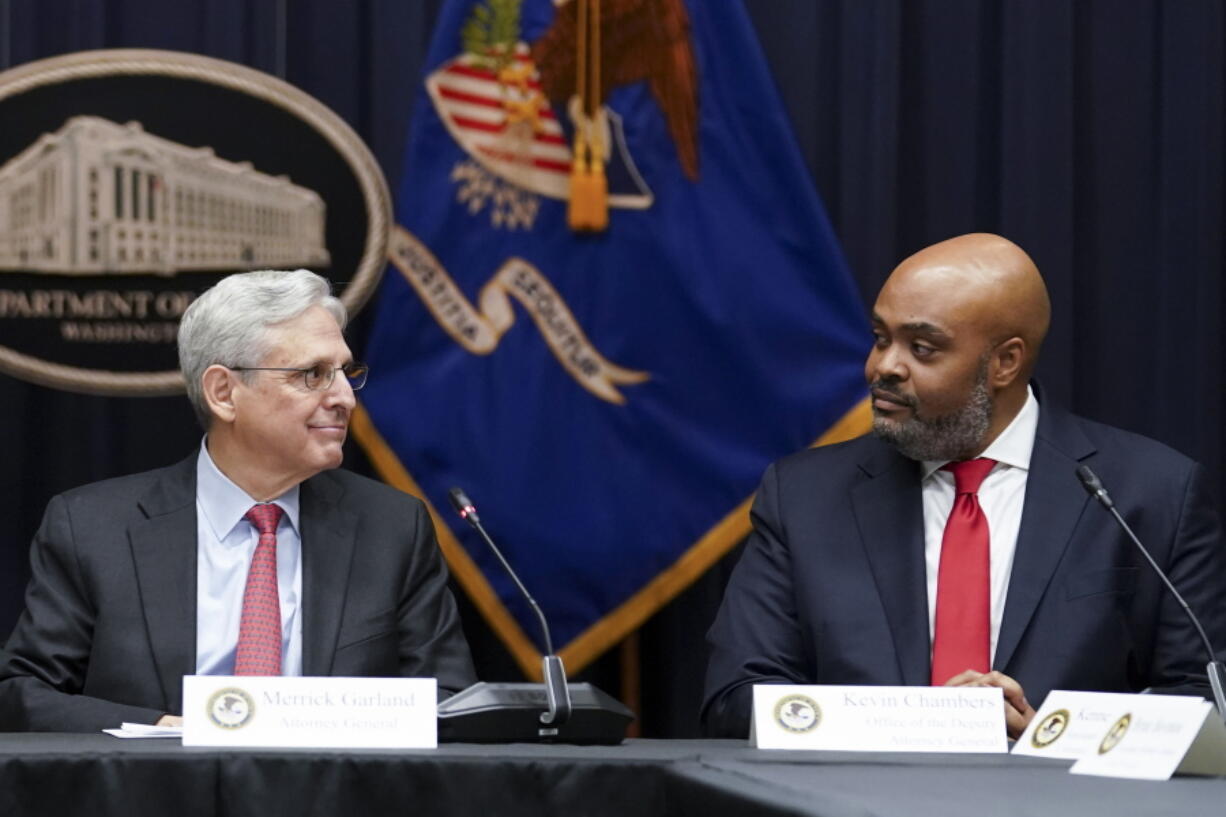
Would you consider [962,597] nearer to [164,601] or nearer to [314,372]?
[314,372]

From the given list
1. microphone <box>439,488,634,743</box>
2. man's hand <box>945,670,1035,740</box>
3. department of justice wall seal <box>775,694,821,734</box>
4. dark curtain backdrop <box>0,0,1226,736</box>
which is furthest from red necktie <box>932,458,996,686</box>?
dark curtain backdrop <box>0,0,1226,736</box>

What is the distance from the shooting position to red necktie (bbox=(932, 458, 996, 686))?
9.28ft

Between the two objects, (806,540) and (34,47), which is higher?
(34,47)

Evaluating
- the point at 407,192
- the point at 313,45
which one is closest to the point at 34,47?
the point at 313,45

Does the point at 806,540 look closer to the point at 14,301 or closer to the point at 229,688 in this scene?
the point at 229,688

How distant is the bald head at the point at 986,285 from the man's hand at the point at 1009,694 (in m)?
0.75

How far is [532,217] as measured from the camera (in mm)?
3410

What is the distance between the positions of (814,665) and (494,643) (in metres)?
0.97

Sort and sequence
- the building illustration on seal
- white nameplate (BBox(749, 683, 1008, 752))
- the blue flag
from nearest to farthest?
white nameplate (BBox(749, 683, 1008, 752)), the building illustration on seal, the blue flag

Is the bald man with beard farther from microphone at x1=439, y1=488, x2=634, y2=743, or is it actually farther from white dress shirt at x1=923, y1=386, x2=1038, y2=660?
microphone at x1=439, y1=488, x2=634, y2=743

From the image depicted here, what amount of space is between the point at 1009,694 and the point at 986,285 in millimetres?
848

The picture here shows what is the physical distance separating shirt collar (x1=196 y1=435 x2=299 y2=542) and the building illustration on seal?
1.74 feet

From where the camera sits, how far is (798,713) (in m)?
2.20

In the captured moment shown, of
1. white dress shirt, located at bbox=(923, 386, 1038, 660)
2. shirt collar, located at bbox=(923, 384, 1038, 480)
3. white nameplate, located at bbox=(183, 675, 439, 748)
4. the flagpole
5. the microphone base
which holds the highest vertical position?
shirt collar, located at bbox=(923, 384, 1038, 480)
